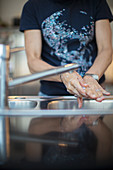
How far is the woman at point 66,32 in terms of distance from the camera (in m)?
1.29

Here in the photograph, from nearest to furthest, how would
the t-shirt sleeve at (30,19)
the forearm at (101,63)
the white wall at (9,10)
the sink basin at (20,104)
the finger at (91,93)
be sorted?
the finger at (91,93), the sink basin at (20,104), the forearm at (101,63), the t-shirt sleeve at (30,19), the white wall at (9,10)

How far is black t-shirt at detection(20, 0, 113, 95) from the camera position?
1296 millimetres

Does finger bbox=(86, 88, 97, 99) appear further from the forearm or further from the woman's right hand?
the forearm

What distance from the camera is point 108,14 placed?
1376 mm

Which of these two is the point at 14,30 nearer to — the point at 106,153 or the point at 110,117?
the point at 110,117

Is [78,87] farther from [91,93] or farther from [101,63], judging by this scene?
[101,63]

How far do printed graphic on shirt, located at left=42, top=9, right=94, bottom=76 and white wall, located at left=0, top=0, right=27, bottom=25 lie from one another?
10.3 ft

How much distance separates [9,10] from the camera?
4.27 m

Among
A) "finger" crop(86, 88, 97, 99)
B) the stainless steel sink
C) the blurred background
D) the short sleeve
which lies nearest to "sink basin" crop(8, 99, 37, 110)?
the stainless steel sink

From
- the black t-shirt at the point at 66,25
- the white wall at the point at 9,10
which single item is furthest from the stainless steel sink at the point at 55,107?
the white wall at the point at 9,10

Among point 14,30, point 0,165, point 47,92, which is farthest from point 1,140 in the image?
point 14,30

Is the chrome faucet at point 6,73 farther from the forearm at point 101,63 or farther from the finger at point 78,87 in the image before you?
the forearm at point 101,63

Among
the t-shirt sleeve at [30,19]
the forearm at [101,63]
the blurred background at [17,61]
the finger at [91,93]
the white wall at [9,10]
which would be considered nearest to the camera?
the finger at [91,93]

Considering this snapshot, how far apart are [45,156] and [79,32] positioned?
1005 millimetres
